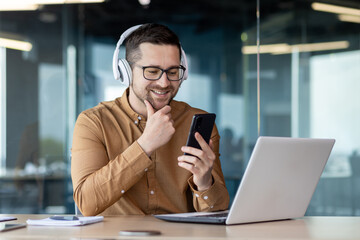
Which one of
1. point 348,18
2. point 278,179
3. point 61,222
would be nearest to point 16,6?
point 348,18

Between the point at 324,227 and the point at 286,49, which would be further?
the point at 286,49

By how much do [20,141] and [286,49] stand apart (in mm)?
2638

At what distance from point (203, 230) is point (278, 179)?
0.29 metres

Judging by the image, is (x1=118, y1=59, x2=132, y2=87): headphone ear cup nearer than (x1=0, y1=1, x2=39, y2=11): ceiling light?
Yes

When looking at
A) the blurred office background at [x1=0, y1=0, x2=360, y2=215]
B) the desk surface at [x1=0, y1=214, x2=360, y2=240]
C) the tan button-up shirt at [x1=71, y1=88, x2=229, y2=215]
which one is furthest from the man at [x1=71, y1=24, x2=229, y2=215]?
the blurred office background at [x1=0, y1=0, x2=360, y2=215]

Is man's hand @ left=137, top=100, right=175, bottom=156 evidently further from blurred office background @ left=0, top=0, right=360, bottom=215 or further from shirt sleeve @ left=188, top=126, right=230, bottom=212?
blurred office background @ left=0, top=0, right=360, bottom=215

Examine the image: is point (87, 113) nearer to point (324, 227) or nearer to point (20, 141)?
point (324, 227)

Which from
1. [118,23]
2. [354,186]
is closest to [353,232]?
[354,186]

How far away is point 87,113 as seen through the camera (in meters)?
A: 2.24

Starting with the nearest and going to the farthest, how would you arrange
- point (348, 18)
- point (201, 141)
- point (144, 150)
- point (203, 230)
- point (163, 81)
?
point (203, 230) < point (201, 141) < point (144, 150) < point (163, 81) < point (348, 18)

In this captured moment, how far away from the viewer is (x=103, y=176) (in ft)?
6.25

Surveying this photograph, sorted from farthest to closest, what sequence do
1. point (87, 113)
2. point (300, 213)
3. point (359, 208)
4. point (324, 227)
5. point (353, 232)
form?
point (359, 208)
point (87, 113)
point (300, 213)
point (324, 227)
point (353, 232)

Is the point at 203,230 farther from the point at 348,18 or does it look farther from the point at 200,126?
the point at 348,18

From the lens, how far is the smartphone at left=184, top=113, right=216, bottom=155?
5.80ft
